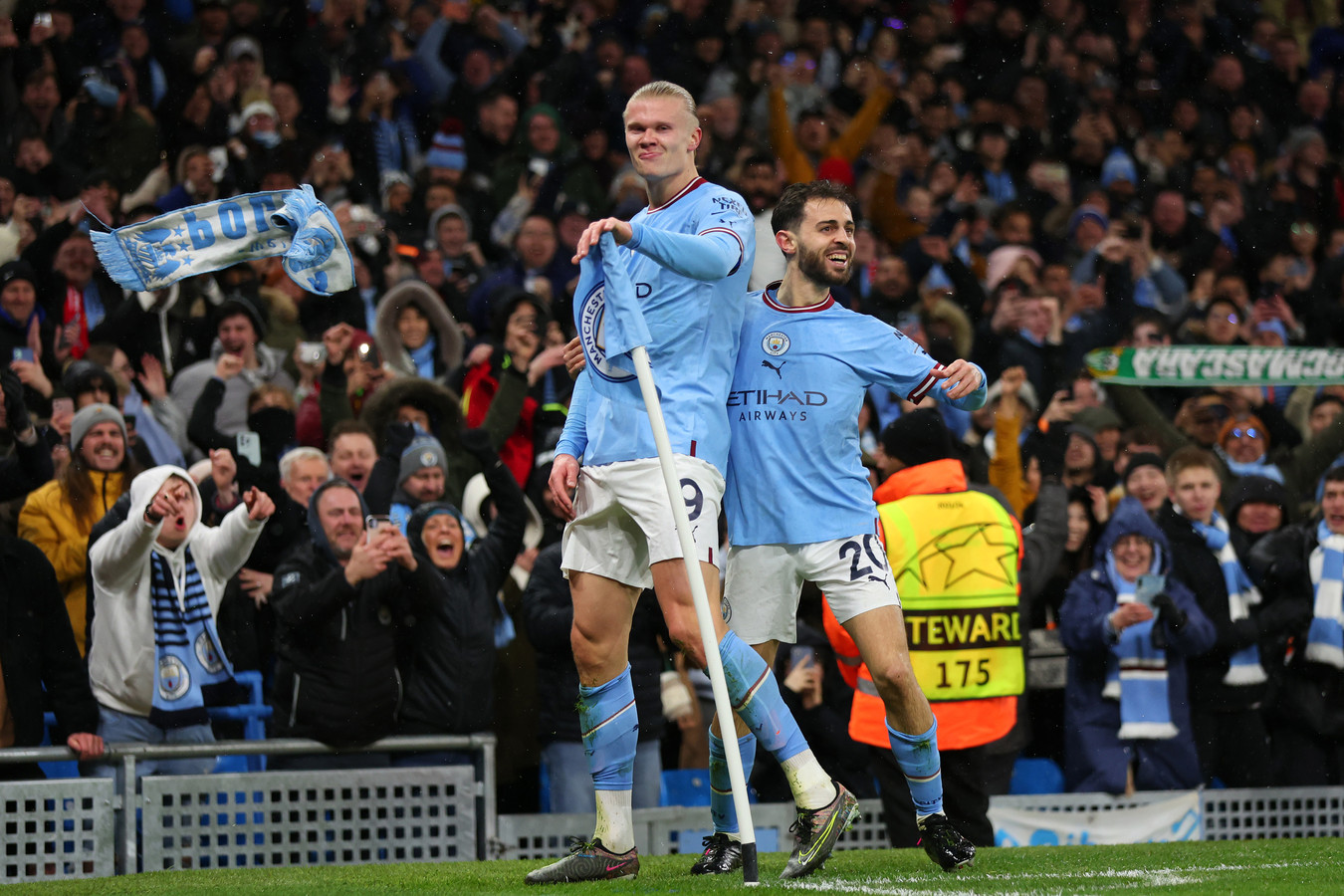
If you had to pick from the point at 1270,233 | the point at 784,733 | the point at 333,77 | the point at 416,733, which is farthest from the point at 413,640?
the point at 1270,233

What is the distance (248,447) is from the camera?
8.52 m

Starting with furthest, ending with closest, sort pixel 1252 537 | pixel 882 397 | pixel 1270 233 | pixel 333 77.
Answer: pixel 1270 233 < pixel 333 77 < pixel 882 397 < pixel 1252 537

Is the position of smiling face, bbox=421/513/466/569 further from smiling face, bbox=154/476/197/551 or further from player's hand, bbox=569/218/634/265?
player's hand, bbox=569/218/634/265

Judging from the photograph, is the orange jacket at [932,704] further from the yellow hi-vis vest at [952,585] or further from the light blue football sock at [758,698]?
the light blue football sock at [758,698]

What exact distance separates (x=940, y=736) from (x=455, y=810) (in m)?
2.10

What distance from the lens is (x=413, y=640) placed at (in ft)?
25.4

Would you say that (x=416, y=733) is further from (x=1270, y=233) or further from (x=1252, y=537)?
(x=1270, y=233)

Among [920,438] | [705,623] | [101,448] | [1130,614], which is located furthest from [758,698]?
[101,448]

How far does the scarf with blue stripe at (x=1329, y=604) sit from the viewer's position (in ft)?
29.7

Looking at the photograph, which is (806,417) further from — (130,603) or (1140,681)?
(1140,681)

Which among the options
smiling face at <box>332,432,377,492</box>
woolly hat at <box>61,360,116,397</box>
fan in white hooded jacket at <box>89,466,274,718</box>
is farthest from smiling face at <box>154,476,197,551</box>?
woolly hat at <box>61,360,116,397</box>

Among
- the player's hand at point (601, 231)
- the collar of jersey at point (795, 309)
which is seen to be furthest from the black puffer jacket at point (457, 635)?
the player's hand at point (601, 231)

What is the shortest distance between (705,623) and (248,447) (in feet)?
14.6

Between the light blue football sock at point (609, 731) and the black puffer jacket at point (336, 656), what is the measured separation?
→ 2244 millimetres
